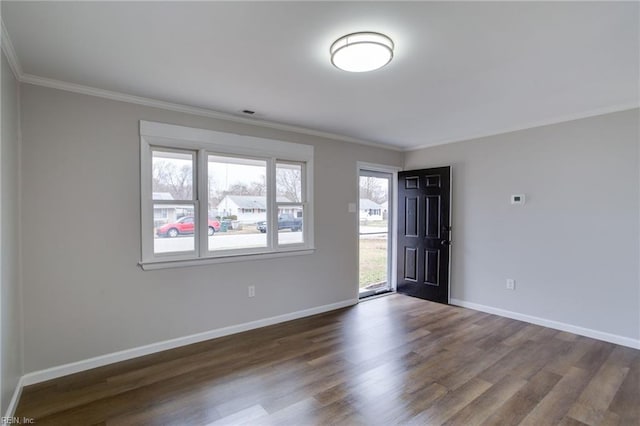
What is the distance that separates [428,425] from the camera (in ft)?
6.56

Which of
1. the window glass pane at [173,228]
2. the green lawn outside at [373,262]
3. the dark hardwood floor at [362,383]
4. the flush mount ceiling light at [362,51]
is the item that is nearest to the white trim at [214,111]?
the window glass pane at [173,228]

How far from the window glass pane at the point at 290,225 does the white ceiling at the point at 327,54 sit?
126 centimetres

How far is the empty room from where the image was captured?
195cm

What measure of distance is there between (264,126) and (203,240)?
4.96 ft

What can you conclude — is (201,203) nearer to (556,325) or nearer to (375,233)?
(375,233)

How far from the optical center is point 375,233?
5277 millimetres

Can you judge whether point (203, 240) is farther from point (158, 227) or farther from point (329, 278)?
point (329, 278)

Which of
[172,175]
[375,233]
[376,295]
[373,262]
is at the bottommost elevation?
[376,295]

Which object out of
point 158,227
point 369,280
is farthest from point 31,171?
point 369,280

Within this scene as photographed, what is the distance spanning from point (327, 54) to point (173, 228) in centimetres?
225

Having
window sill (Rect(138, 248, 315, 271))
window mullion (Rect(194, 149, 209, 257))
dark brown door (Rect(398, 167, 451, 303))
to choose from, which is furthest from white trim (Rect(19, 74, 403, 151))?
window sill (Rect(138, 248, 315, 271))

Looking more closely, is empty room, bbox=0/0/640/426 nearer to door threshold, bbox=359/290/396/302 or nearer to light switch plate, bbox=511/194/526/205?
light switch plate, bbox=511/194/526/205

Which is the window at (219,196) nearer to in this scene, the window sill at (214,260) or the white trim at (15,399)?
the window sill at (214,260)

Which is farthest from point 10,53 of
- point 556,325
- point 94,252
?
point 556,325
